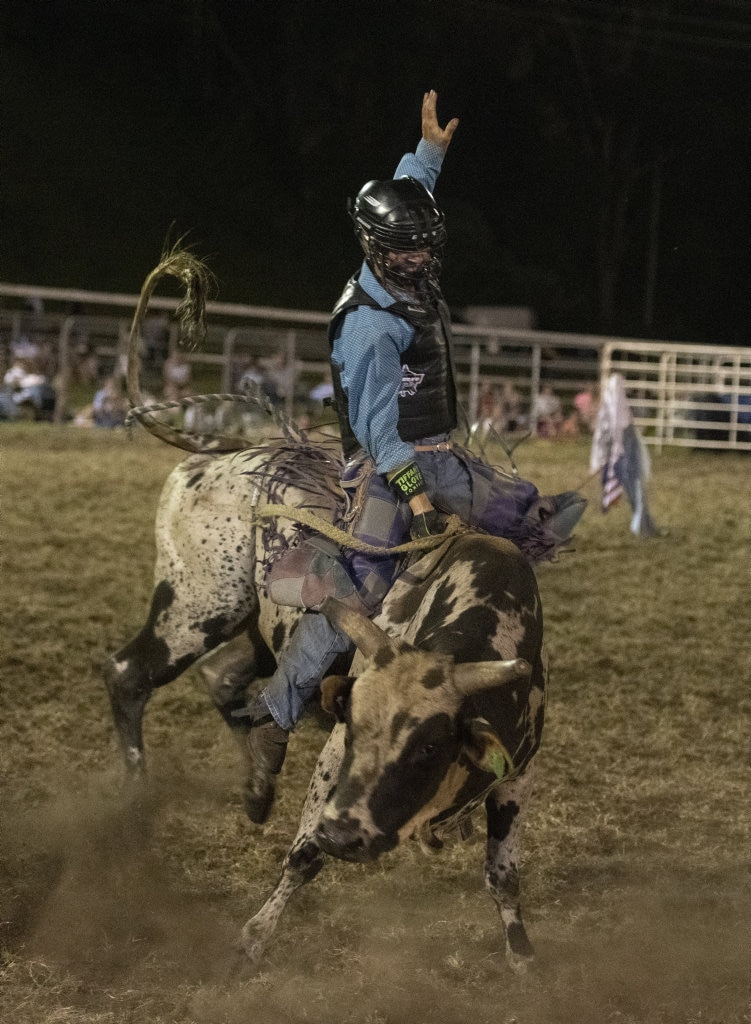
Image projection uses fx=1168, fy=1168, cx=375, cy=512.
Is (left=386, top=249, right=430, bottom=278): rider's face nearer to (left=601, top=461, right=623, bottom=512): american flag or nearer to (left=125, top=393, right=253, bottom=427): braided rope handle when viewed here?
(left=125, top=393, right=253, bottom=427): braided rope handle

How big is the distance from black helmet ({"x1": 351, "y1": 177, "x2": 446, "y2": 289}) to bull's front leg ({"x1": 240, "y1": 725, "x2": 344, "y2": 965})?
1254mm

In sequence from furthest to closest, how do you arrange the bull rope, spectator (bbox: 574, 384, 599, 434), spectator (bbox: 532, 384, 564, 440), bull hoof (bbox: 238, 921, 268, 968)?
spectator (bbox: 574, 384, 599, 434), spectator (bbox: 532, 384, 564, 440), the bull rope, bull hoof (bbox: 238, 921, 268, 968)

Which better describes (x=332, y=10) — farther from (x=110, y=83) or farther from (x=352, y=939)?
(x=352, y=939)

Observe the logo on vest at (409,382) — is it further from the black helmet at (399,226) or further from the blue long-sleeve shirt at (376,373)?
the black helmet at (399,226)

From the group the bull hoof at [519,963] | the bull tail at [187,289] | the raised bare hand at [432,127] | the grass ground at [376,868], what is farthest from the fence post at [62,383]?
the bull hoof at [519,963]

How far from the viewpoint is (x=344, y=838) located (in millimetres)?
2479

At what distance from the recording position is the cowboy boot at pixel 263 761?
11.6ft

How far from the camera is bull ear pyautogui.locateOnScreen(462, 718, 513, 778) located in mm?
2508

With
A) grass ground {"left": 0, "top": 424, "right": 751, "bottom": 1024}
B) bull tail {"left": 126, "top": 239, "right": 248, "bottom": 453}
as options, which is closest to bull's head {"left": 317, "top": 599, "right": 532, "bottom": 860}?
grass ground {"left": 0, "top": 424, "right": 751, "bottom": 1024}

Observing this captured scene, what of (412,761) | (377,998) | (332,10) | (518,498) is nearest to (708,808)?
(518,498)

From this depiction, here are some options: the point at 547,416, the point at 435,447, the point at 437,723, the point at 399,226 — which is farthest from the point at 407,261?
the point at 547,416

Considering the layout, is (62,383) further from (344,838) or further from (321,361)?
(344,838)

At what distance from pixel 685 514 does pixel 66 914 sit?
7986 mm

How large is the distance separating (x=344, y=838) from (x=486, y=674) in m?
0.46
